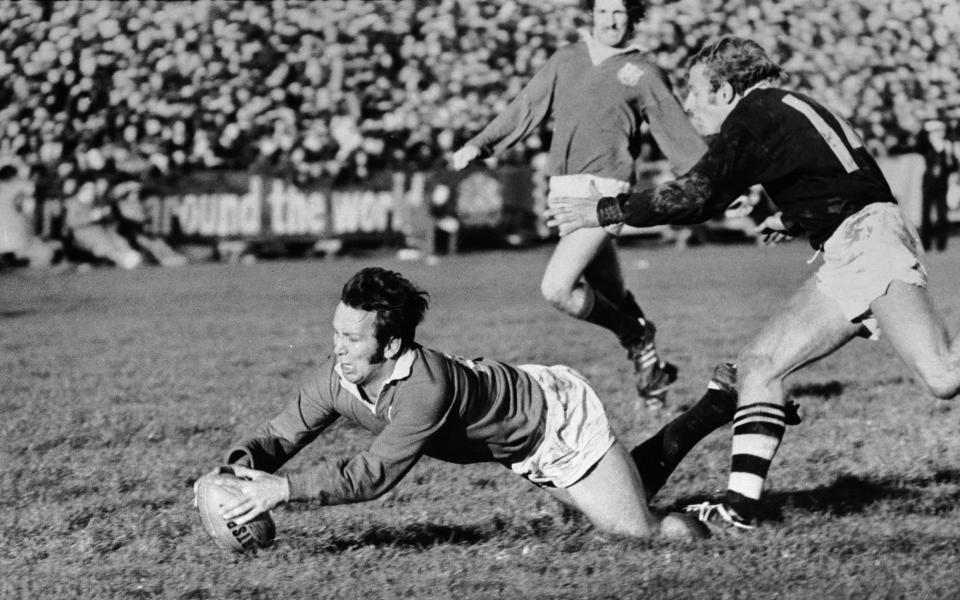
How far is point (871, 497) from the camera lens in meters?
5.73

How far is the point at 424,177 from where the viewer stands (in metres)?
18.1

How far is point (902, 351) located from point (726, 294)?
8838 mm

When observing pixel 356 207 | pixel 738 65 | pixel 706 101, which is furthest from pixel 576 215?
pixel 356 207

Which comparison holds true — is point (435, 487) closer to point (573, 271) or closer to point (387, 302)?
point (387, 302)

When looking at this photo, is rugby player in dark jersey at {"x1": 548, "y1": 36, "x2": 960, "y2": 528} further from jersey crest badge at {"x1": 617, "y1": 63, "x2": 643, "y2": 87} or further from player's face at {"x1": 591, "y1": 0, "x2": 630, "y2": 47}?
jersey crest badge at {"x1": 617, "y1": 63, "x2": 643, "y2": 87}

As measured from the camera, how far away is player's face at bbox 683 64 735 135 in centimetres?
527

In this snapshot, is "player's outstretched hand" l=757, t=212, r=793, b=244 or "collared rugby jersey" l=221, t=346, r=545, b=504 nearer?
"collared rugby jersey" l=221, t=346, r=545, b=504

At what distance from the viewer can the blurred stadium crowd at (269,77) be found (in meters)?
19.0

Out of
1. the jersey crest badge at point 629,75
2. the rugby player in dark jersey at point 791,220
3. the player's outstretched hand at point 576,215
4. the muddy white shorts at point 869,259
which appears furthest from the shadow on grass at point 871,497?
the jersey crest badge at point 629,75

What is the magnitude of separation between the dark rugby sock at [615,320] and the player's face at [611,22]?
1324mm

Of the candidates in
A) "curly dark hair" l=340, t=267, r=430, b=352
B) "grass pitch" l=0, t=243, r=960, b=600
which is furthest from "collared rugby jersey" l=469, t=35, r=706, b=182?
"curly dark hair" l=340, t=267, r=430, b=352

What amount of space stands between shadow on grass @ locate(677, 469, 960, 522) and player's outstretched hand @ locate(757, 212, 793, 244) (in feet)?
3.43

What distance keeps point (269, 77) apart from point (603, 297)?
12.8 m

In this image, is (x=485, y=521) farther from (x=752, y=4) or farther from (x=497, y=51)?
(x=752, y=4)
